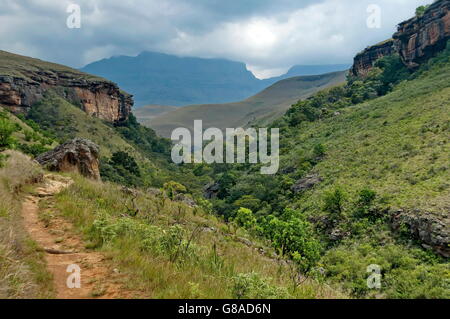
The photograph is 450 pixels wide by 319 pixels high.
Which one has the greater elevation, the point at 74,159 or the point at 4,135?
the point at 4,135

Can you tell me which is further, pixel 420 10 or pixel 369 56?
pixel 369 56

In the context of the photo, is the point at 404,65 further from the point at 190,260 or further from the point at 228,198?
the point at 190,260

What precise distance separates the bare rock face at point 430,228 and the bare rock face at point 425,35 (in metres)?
65.2

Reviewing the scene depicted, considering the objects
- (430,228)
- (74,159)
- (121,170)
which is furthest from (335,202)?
(121,170)

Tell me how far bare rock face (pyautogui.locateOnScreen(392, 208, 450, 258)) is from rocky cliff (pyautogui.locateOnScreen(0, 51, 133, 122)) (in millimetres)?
85617

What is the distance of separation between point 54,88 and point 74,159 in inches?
3445

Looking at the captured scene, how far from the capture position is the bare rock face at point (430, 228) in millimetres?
19484

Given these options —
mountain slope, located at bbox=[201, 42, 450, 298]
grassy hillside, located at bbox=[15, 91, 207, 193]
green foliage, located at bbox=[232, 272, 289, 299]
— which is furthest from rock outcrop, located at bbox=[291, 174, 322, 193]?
green foliage, located at bbox=[232, 272, 289, 299]

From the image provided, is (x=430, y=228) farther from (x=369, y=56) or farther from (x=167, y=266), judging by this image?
(x=369, y=56)

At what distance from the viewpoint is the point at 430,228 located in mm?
20281

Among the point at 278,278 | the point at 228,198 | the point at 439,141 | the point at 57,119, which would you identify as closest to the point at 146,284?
the point at 278,278

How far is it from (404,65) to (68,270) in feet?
306
